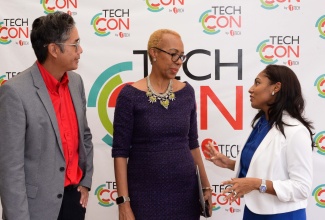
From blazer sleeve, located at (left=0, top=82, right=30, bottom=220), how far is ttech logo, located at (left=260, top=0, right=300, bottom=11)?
6.28ft

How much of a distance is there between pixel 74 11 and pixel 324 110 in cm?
192

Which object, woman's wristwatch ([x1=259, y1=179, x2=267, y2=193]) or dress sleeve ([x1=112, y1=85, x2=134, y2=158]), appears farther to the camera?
dress sleeve ([x1=112, y1=85, x2=134, y2=158])

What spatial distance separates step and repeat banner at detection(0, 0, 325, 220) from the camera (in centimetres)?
293

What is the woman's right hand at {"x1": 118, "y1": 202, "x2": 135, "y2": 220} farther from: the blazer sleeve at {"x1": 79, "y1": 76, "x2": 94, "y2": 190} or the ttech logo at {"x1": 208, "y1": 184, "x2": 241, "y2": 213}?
the ttech logo at {"x1": 208, "y1": 184, "x2": 241, "y2": 213}

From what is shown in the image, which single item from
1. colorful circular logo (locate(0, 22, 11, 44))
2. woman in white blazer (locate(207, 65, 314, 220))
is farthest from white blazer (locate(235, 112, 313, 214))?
colorful circular logo (locate(0, 22, 11, 44))

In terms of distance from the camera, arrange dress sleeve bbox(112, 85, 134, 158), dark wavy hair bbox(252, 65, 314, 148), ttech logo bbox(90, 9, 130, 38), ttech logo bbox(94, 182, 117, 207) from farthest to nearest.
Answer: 1. ttech logo bbox(94, 182, 117, 207)
2. ttech logo bbox(90, 9, 130, 38)
3. dress sleeve bbox(112, 85, 134, 158)
4. dark wavy hair bbox(252, 65, 314, 148)

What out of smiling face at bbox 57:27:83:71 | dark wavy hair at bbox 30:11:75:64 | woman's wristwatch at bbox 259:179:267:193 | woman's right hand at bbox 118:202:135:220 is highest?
dark wavy hair at bbox 30:11:75:64

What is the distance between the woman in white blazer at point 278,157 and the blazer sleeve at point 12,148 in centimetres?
89

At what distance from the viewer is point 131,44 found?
3027 mm

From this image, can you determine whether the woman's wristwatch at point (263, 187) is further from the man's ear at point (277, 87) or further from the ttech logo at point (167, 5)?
the ttech logo at point (167, 5)

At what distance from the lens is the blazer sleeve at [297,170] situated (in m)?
1.86

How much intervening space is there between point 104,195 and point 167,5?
1.47 m

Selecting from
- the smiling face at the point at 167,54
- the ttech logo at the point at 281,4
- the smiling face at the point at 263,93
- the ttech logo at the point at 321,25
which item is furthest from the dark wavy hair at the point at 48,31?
the ttech logo at the point at 321,25

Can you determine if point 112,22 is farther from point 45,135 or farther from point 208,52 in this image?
point 45,135
